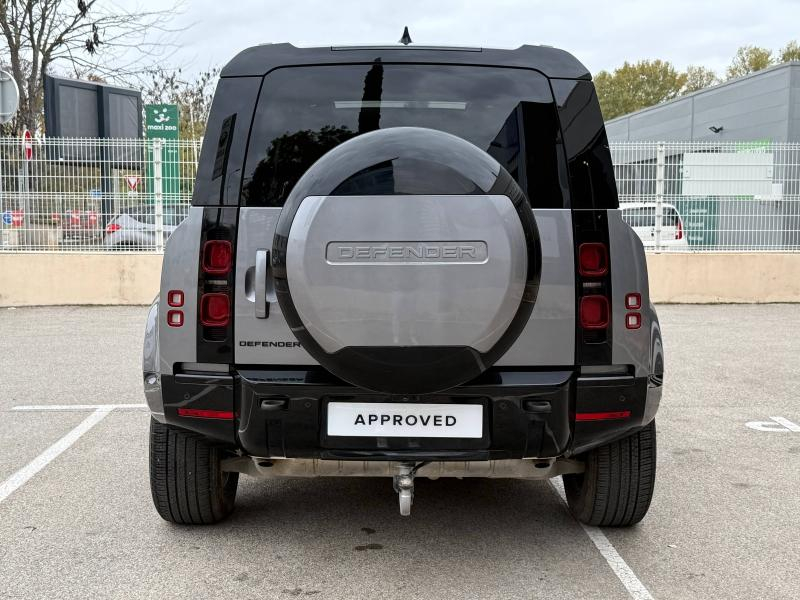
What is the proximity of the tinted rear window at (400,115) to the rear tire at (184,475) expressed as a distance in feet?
3.58

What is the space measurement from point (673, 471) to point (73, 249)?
33.7ft

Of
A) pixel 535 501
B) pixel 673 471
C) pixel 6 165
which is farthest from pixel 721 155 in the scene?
pixel 6 165

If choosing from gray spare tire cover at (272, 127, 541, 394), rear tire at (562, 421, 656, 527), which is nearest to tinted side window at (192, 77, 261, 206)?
Answer: gray spare tire cover at (272, 127, 541, 394)

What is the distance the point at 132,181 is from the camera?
1213 centimetres

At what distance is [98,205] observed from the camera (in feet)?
39.0

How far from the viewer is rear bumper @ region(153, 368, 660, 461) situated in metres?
2.93

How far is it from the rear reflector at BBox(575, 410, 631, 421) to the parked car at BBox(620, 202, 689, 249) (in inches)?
390

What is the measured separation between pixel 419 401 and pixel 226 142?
114 centimetres

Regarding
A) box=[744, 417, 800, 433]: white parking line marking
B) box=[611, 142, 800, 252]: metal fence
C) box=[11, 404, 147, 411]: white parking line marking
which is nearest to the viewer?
box=[744, 417, 800, 433]: white parking line marking

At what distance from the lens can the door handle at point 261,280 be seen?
9.54 feet

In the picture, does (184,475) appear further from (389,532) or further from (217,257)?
(217,257)

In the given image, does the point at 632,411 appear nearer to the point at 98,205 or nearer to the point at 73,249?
the point at 98,205

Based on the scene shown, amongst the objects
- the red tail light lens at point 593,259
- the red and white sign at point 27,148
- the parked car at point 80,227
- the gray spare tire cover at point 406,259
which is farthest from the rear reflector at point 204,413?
the red and white sign at point 27,148

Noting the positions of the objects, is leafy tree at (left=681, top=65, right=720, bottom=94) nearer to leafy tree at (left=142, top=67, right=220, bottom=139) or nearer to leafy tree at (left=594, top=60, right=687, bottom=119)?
leafy tree at (left=594, top=60, right=687, bottom=119)
